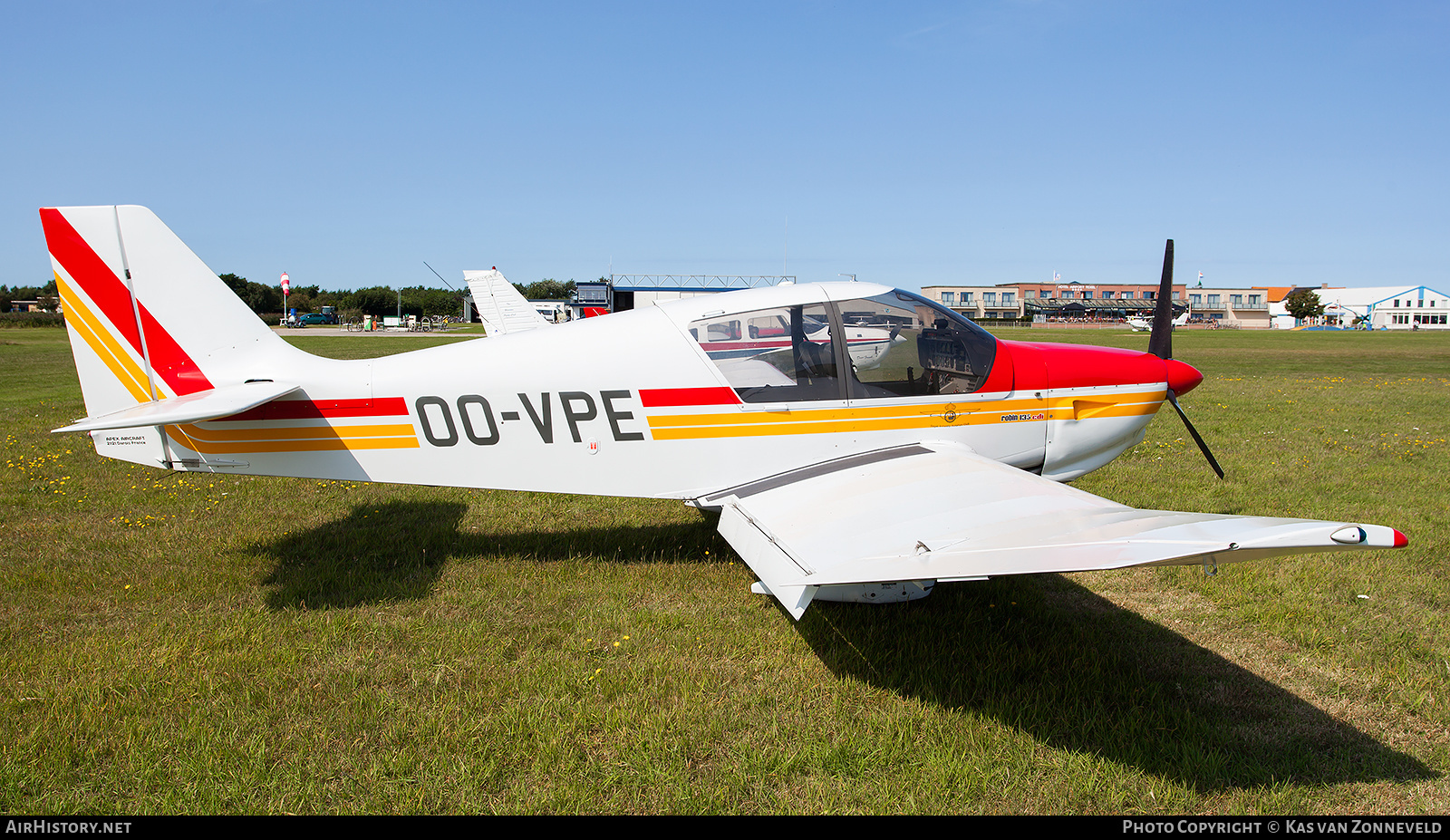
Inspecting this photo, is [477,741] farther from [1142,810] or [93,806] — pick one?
[1142,810]

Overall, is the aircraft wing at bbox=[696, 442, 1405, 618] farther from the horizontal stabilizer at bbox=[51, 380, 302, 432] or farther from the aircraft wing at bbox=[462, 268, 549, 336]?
the aircraft wing at bbox=[462, 268, 549, 336]

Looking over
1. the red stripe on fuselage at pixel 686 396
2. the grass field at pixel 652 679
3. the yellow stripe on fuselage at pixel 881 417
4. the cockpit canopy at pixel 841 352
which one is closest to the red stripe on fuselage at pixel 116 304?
the grass field at pixel 652 679

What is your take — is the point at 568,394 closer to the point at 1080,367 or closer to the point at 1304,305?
the point at 1080,367

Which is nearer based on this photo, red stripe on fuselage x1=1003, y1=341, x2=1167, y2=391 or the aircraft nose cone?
red stripe on fuselage x1=1003, y1=341, x2=1167, y2=391

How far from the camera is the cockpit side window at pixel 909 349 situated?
515cm

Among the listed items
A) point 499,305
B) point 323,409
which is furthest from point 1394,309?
point 323,409

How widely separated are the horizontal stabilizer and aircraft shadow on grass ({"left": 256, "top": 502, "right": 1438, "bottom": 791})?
51.8 inches

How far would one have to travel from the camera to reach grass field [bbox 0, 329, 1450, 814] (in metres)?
3.09

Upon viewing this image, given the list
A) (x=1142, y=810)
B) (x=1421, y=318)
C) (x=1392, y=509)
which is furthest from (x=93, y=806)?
(x=1421, y=318)

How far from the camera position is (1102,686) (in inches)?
153

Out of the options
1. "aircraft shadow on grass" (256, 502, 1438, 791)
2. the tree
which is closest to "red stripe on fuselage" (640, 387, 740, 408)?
"aircraft shadow on grass" (256, 502, 1438, 791)

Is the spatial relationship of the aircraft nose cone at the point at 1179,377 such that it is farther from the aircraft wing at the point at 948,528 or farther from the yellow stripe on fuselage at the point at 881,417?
the aircraft wing at the point at 948,528

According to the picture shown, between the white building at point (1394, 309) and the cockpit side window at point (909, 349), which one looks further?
the white building at point (1394, 309)

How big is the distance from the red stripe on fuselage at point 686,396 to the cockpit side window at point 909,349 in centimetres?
85
